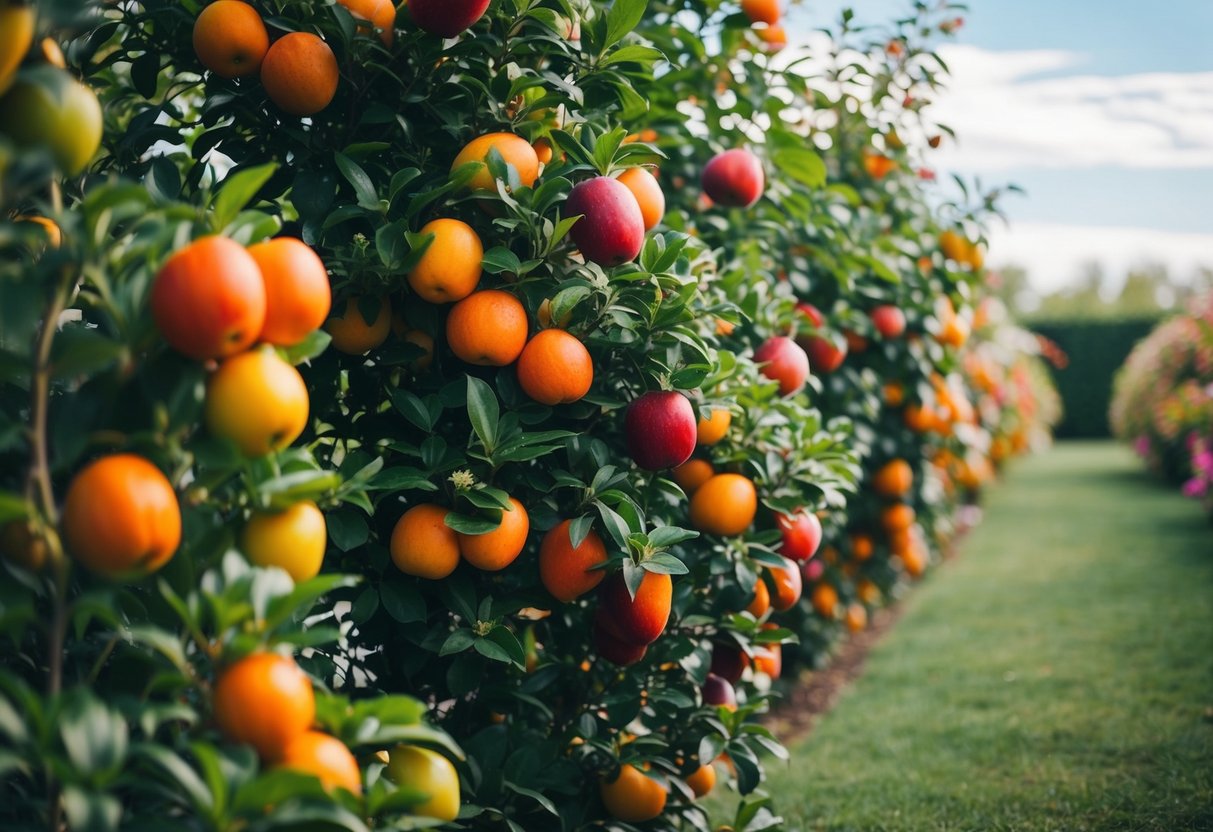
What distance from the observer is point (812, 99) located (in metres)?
2.96

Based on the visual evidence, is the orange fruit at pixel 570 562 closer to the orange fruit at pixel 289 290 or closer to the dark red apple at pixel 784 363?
the orange fruit at pixel 289 290

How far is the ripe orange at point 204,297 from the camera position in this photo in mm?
985

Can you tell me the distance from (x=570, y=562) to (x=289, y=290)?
72 centimetres

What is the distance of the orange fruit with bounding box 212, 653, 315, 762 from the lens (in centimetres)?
99

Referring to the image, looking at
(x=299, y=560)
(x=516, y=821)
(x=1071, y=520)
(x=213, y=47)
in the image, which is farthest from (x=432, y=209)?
(x=1071, y=520)

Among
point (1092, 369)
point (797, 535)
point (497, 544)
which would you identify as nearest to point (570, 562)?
point (497, 544)

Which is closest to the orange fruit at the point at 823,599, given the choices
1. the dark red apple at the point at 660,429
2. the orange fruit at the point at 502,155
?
the dark red apple at the point at 660,429

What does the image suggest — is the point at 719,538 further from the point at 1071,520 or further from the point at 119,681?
the point at 1071,520

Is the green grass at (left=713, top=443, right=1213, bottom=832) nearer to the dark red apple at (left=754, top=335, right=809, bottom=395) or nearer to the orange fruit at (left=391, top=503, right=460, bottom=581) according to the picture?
the dark red apple at (left=754, top=335, right=809, bottom=395)

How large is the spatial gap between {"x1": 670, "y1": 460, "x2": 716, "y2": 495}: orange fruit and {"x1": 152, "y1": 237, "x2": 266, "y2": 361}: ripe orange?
1.10 m

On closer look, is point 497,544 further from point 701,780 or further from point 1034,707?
point 1034,707

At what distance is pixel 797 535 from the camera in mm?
2012

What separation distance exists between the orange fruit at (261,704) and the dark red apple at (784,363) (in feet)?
4.61

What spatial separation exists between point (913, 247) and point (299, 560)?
8.98 feet
